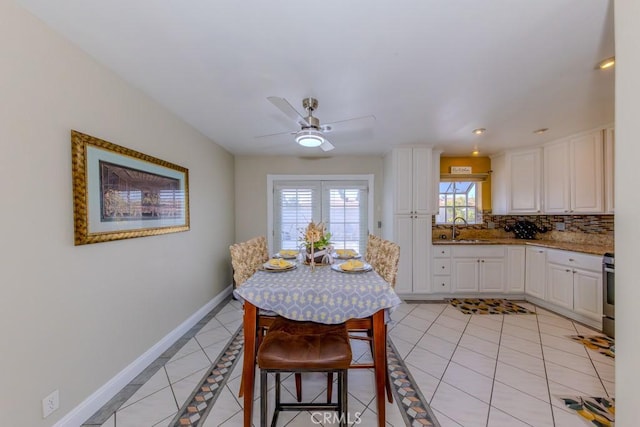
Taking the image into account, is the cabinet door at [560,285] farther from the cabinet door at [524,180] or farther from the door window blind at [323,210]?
the door window blind at [323,210]

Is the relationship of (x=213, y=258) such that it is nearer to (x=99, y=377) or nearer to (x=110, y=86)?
(x=99, y=377)

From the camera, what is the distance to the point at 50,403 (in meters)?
1.52

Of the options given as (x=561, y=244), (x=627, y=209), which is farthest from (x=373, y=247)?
(x=561, y=244)

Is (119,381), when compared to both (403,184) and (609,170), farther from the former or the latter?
(609,170)

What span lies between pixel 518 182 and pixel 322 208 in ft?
10.2

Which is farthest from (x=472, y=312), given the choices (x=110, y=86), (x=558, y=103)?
(x=110, y=86)

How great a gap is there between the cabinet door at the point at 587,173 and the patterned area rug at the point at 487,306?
59.4 inches

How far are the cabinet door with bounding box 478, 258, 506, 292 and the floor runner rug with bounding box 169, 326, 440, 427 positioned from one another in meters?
2.32

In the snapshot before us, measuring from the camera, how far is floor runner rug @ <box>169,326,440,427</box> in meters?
1.74

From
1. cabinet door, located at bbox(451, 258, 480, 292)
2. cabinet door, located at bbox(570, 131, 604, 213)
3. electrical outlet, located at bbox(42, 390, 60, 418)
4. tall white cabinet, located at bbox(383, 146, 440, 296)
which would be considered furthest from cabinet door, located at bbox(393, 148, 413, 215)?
electrical outlet, located at bbox(42, 390, 60, 418)

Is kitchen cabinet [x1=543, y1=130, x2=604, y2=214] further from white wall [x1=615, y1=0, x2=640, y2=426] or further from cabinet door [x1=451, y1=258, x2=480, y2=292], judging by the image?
white wall [x1=615, y1=0, x2=640, y2=426]

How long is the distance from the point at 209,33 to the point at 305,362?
1.89m

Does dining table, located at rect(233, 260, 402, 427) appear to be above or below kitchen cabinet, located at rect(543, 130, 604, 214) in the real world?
below

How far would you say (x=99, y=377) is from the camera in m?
1.85
